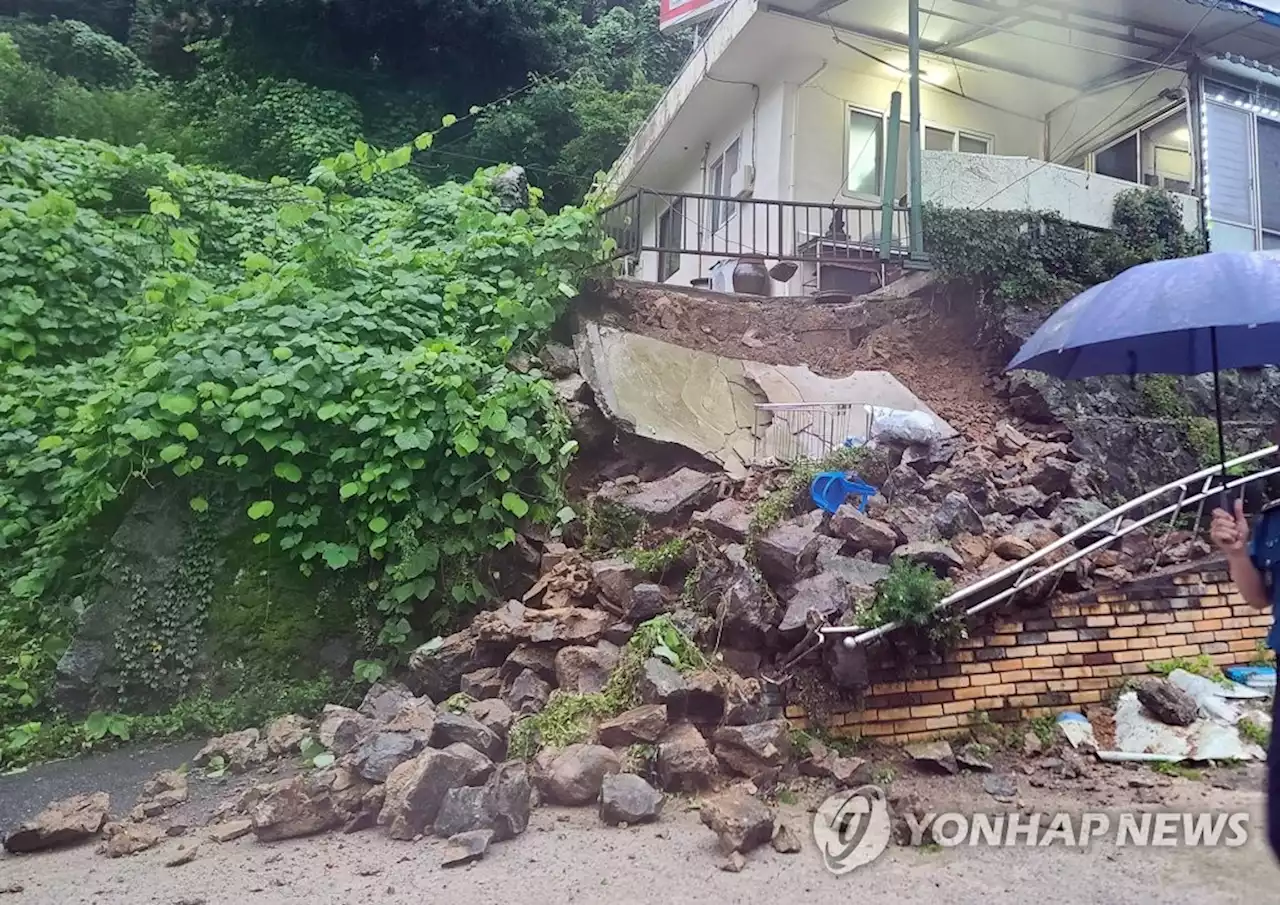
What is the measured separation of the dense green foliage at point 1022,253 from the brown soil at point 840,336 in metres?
0.50

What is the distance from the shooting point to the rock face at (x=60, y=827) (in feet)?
12.5

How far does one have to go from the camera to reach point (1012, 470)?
6395 mm

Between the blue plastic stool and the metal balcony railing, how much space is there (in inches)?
119

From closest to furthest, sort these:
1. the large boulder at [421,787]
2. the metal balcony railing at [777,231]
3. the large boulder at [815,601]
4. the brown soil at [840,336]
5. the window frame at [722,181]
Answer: the large boulder at [421,787]
the large boulder at [815,601]
the brown soil at [840,336]
the metal balcony railing at [777,231]
the window frame at [722,181]

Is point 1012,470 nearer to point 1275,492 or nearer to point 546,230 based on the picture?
point 1275,492

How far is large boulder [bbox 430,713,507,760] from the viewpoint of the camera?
165 inches

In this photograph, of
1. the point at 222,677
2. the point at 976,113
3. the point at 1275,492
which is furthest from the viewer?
the point at 976,113

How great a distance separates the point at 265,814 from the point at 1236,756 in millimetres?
4801

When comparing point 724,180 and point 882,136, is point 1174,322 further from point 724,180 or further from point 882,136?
point 724,180

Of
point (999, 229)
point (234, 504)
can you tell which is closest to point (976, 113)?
point (999, 229)

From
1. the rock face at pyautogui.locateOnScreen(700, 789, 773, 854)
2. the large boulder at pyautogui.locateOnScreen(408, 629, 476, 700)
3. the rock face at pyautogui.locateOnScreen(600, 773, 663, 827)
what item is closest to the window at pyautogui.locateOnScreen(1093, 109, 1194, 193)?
the large boulder at pyautogui.locateOnScreen(408, 629, 476, 700)


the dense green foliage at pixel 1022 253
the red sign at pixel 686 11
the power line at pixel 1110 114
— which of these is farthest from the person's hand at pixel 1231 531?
the red sign at pixel 686 11

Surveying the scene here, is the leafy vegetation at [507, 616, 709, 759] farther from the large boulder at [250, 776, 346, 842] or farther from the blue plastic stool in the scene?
the blue plastic stool

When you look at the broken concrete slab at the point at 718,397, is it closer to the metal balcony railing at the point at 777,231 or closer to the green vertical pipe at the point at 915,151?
the metal balcony railing at the point at 777,231
